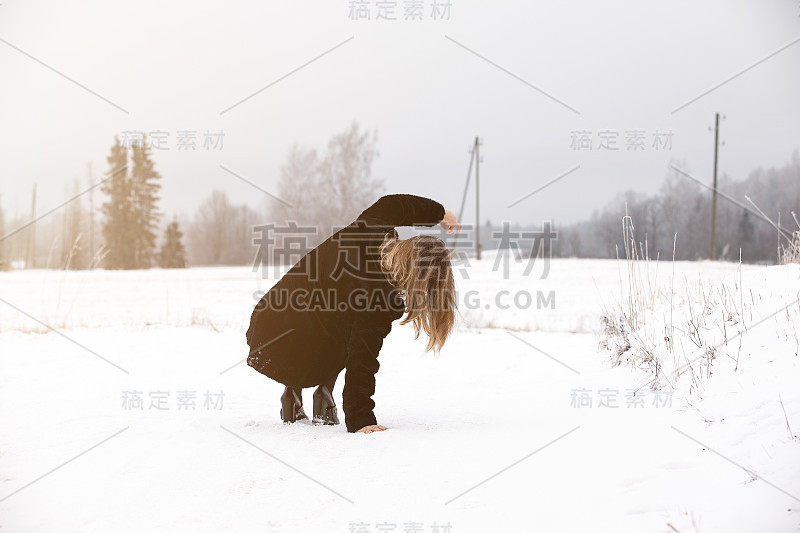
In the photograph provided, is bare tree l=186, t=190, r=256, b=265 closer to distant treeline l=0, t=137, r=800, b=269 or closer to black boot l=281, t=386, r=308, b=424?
distant treeline l=0, t=137, r=800, b=269

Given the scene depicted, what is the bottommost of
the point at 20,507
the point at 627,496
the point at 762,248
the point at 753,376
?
the point at 20,507

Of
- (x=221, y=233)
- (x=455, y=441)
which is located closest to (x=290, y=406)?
(x=455, y=441)

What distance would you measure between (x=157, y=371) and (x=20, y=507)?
2.57m

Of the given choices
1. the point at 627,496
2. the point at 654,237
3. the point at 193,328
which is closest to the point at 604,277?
the point at 193,328

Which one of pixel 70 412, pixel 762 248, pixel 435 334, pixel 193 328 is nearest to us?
pixel 435 334

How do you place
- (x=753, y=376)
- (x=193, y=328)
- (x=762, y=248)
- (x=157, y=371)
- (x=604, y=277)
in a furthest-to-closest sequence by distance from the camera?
(x=762, y=248), (x=604, y=277), (x=193, y=328), (x=157, y=371), (x=753, y=376)

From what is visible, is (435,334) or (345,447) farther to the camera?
(435,334)

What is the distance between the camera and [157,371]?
15.6 feet

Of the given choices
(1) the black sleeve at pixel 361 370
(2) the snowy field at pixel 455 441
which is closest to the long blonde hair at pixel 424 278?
(1) the black sleeve at pixel 361 370

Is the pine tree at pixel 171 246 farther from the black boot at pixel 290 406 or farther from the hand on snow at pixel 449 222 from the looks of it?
the hand on snow at pixel 449 222

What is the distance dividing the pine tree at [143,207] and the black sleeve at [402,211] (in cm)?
3231

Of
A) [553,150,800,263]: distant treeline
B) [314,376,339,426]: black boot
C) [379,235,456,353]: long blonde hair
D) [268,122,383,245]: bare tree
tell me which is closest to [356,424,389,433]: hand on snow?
[314,376,339,426]: black boot

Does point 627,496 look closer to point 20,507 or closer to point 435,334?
point 435,334

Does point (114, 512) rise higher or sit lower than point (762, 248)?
lower
